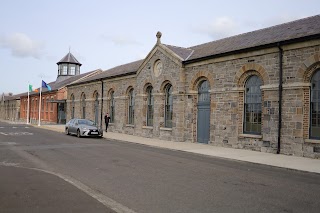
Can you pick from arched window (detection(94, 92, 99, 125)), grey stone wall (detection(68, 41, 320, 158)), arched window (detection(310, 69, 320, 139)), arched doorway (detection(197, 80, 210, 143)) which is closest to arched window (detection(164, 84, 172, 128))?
grey stone wall (detection(68, 41, 320, 158))

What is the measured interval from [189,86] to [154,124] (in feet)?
14.5

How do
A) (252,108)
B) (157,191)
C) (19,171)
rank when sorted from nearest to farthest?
(157,191) < (19,171) < (252,108)

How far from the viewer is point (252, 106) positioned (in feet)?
52.5

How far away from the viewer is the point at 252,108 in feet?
52.5

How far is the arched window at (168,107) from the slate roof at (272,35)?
9.93 ft

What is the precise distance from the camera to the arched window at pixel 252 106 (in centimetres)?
1572

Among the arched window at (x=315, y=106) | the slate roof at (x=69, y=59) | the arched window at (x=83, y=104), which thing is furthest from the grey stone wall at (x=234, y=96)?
the slate roof at (x=69, y=59)

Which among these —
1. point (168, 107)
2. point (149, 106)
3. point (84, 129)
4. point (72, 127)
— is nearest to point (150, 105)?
point (149, 106)

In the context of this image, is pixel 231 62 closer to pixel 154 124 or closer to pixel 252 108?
pixel 252 108

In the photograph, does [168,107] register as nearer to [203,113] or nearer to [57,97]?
[203,113]

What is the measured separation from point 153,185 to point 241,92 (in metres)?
10.3

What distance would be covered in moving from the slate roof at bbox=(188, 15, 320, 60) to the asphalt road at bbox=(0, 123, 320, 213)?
6.58m

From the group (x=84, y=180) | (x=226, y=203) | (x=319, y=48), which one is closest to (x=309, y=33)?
(x=319, y=48)

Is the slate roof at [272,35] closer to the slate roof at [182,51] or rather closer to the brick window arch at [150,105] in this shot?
the slate roof at [182,51]
